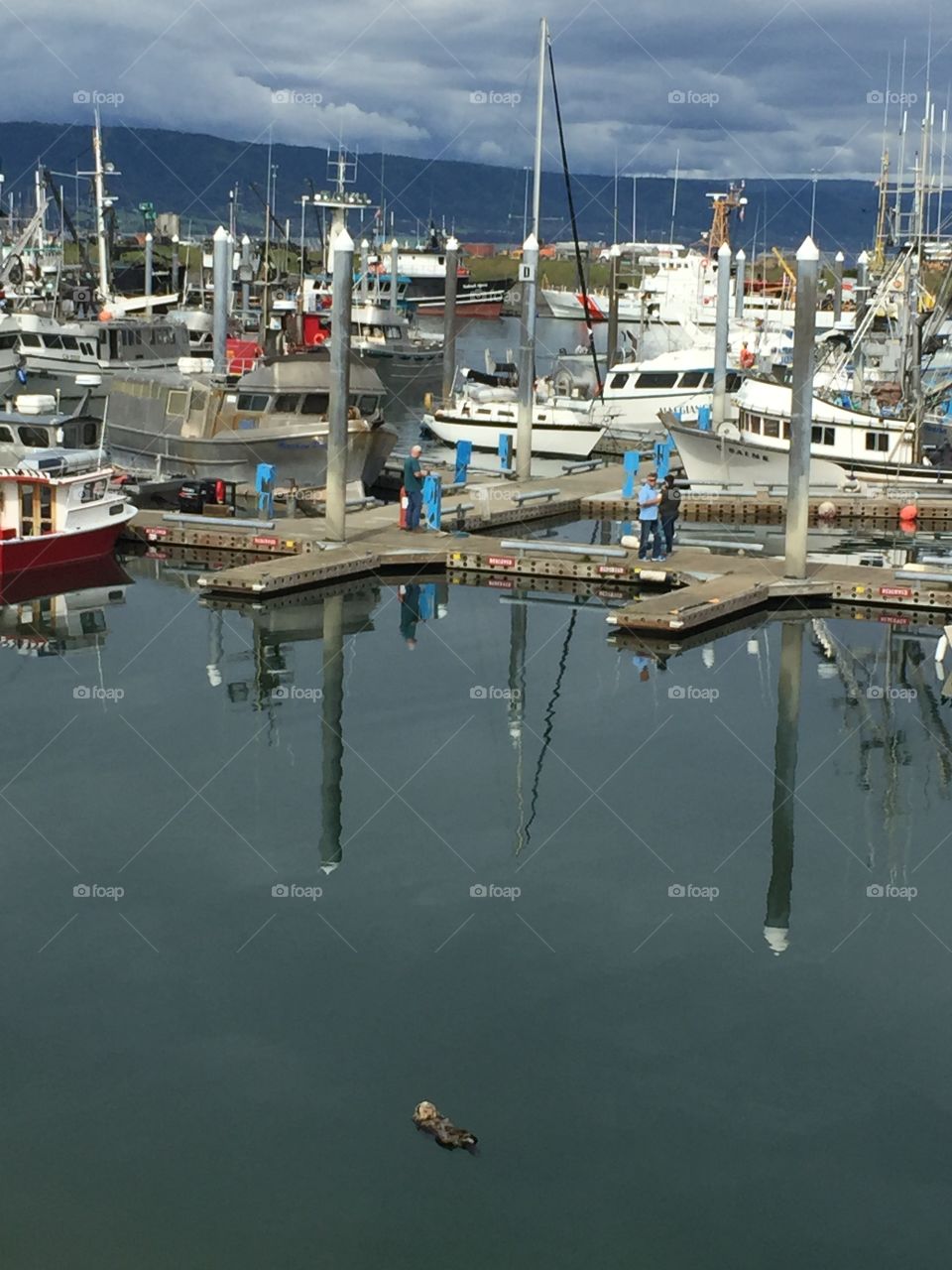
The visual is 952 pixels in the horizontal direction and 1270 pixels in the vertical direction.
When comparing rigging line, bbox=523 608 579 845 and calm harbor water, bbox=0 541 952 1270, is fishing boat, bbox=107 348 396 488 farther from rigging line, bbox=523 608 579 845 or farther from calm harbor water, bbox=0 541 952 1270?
calm harbor water, bbox=0 541 952 1270

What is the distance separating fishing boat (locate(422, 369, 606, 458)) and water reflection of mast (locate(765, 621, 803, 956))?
2016 cm

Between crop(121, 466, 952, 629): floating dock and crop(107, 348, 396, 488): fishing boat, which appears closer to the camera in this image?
crop(121, 466, 952, 629): floating dock

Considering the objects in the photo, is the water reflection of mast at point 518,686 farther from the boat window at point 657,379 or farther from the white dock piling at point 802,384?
the boat window at point 657,379

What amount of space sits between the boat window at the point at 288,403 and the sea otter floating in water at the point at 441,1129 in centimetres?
2650

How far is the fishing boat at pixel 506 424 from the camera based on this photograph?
149 ft

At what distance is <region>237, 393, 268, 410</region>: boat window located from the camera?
37.0 meters

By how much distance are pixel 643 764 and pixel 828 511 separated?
57.6ft

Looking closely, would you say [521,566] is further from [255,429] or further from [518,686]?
[255,429]

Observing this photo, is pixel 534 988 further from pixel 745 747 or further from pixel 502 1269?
pixel 745 747

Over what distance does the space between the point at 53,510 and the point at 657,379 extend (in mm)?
24052

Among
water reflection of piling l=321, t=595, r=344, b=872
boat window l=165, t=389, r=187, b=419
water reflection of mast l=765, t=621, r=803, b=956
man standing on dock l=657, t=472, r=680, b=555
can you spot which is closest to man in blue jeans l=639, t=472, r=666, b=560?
man standing on dock l=657, t=472, r=680, b=555

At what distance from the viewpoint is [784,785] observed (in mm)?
18812

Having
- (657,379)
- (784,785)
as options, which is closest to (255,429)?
(657,379)

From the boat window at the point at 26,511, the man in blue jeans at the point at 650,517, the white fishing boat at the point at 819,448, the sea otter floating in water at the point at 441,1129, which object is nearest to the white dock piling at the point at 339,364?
the man in blue jeans at the point at 650,517
